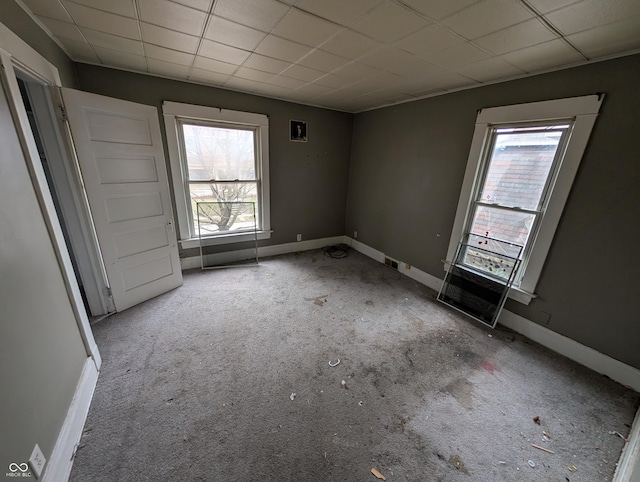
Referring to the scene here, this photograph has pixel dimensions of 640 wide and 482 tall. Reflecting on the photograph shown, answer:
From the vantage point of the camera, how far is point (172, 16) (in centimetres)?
153

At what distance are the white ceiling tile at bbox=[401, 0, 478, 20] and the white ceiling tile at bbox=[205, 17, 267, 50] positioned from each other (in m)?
1.00

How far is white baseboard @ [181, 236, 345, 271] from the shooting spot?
3477 millimetres

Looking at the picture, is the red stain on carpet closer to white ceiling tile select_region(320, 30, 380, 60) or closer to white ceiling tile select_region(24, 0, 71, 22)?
white ceiling tile select_region(320, 30, 380, 60)

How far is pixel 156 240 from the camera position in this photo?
266 centimetres

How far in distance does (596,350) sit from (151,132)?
4.47 metres

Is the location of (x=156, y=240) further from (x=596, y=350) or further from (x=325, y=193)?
(x=596, y=350)

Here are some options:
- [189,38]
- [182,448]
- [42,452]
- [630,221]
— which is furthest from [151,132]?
[630,221]

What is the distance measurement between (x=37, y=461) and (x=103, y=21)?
8.16 feet

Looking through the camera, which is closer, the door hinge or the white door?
the white door

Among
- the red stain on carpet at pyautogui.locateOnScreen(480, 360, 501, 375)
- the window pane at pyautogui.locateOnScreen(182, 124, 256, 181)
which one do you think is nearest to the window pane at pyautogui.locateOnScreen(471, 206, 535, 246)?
the red stain on carpet at pyautogui.locateOnScreen(480, 360, 501, 375)

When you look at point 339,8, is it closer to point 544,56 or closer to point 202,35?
point 202,35

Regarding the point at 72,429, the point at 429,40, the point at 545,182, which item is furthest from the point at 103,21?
the point at 545,182

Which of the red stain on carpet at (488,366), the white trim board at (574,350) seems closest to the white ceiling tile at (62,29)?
the red stain on carpet at (488,366)

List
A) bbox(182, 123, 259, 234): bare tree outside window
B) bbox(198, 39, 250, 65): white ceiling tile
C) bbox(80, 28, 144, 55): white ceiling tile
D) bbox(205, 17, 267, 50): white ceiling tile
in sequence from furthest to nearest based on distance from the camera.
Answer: bbox(182, 123, 259, 234): bare tree outside window < bbox(198, 39, 250, 65): white ceiling tile < bbox(80, 28, 144, 55): white ceiling tile < bbox(205, 17, 267, 50): white ceiling tile
